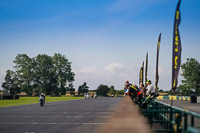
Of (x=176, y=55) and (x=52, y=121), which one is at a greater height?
(x=176, y=55)

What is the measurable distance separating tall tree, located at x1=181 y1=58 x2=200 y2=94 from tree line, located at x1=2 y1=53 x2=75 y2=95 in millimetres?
46010

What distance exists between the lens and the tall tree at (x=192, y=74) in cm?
10706

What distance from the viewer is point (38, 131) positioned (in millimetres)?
10742

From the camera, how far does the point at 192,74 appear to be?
10769cm

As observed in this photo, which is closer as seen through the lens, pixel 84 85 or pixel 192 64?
pixel 192 64

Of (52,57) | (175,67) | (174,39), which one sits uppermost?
(52,57)

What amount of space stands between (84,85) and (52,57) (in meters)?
56.9

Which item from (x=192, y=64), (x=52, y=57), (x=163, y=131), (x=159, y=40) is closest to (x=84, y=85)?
(x=52, y=57)

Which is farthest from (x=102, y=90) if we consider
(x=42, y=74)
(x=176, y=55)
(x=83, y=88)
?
(x=176, y=55)

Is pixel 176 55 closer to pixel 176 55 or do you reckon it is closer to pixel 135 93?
pixel 176 55

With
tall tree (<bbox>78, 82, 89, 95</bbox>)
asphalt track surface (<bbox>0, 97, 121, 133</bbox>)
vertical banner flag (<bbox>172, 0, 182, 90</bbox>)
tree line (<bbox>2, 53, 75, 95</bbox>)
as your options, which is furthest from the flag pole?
tall tree (<bbox>78, 82, 89, 95</bbox>)

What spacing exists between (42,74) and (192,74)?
195ft

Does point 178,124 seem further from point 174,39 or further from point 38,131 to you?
point 38,131

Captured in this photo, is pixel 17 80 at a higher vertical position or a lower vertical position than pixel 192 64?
lower
